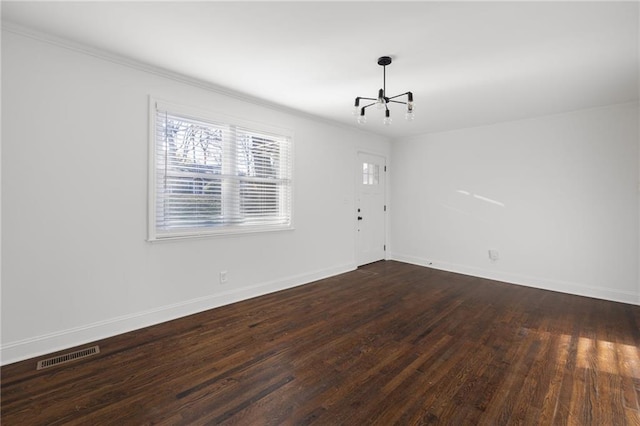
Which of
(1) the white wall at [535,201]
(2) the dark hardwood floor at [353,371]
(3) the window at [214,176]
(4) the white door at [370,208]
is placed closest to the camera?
(2) the dark hardwood floor at [353,371]

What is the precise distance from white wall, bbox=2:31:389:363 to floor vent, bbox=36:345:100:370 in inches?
5.7

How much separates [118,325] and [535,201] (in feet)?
18.3

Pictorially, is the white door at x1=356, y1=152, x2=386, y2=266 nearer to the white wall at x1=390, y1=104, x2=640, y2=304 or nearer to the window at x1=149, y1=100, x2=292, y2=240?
the white wall at x1=390, y1=104, x2=640, y2=304

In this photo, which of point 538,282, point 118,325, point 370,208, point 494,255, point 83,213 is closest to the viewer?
point 83,213

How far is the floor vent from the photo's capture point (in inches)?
89.5

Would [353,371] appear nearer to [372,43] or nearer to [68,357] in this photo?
[68,357]

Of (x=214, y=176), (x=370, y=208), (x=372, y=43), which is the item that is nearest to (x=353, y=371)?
(x=214, y=176)

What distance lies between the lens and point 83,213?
102 inches

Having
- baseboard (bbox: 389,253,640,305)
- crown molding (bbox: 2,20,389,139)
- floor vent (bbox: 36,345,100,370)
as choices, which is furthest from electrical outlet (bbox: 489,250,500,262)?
floor vent (bbox: 36,345,100,370)

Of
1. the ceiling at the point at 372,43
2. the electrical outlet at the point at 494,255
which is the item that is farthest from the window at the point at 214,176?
the electrical outlet at the point at 494,255

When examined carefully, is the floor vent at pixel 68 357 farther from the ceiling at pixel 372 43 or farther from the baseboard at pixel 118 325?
the ceiling at pixel 372 43

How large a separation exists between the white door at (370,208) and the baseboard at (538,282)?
789 mm

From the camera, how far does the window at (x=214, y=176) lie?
305cm

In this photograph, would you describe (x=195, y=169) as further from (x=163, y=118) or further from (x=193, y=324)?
(x=193, y=324)
